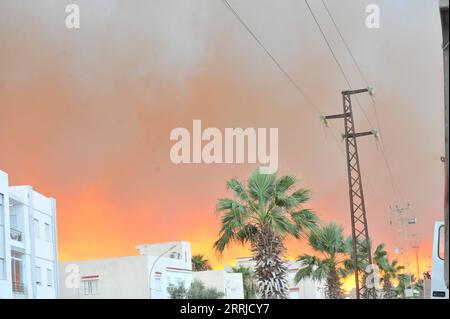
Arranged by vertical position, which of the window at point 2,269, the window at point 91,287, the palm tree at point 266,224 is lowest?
the window at point 91,287

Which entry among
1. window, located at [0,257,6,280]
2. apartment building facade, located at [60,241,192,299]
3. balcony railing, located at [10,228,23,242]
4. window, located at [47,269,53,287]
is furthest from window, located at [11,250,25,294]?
apartment building facade, located at [60,241,192,299]

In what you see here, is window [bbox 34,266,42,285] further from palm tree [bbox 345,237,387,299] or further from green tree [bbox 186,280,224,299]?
palm tree [bbox 345,237,387,299]

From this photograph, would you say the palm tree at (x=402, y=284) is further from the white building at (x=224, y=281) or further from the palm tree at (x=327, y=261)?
the palm tree at (x=327, y=261)

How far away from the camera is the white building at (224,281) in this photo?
2857 inches

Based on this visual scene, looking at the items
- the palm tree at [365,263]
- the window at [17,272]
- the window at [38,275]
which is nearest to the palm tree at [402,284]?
the palm tree at [365,263]

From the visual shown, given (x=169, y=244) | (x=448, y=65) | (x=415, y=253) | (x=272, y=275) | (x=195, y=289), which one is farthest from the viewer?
(x=415, y=253)

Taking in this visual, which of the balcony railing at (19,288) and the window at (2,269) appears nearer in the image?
the window at (2,269)

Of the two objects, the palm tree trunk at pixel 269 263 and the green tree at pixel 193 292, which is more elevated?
the palm tree trunk at pixel 269 263
